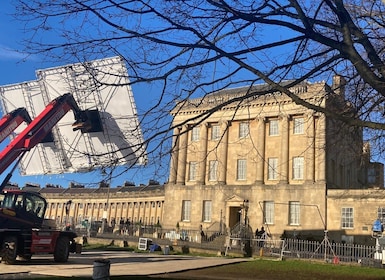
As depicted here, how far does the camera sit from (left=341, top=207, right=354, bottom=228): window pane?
1667 inches

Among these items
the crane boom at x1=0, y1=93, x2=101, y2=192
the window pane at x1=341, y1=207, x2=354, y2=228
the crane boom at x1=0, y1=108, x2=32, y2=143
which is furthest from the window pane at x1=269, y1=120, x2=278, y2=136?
the crane boom at x1=0, y1=108, x2=32, y2=143

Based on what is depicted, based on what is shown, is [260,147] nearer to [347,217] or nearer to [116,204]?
[347,217]

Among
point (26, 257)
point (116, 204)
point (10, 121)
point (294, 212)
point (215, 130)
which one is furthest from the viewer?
point (116, 204)

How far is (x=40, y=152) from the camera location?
53.0 m

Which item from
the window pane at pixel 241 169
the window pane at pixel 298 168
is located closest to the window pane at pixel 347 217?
the window pane at pixel 298 168

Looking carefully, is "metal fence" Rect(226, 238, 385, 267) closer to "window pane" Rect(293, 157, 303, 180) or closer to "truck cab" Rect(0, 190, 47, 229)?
→ "window pane" Rect(293, 157, 303, 180)

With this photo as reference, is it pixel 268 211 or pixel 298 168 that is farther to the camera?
pixel 268 211

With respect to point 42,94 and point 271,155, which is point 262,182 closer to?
point 271,155

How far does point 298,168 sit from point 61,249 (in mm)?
32655

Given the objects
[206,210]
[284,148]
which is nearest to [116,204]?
[206,210]

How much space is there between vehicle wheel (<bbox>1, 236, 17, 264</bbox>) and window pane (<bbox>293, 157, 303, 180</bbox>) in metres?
34.3

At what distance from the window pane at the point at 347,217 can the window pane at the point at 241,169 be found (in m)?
11.8

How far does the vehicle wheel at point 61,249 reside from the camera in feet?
61.7

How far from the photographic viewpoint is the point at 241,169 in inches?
2003
